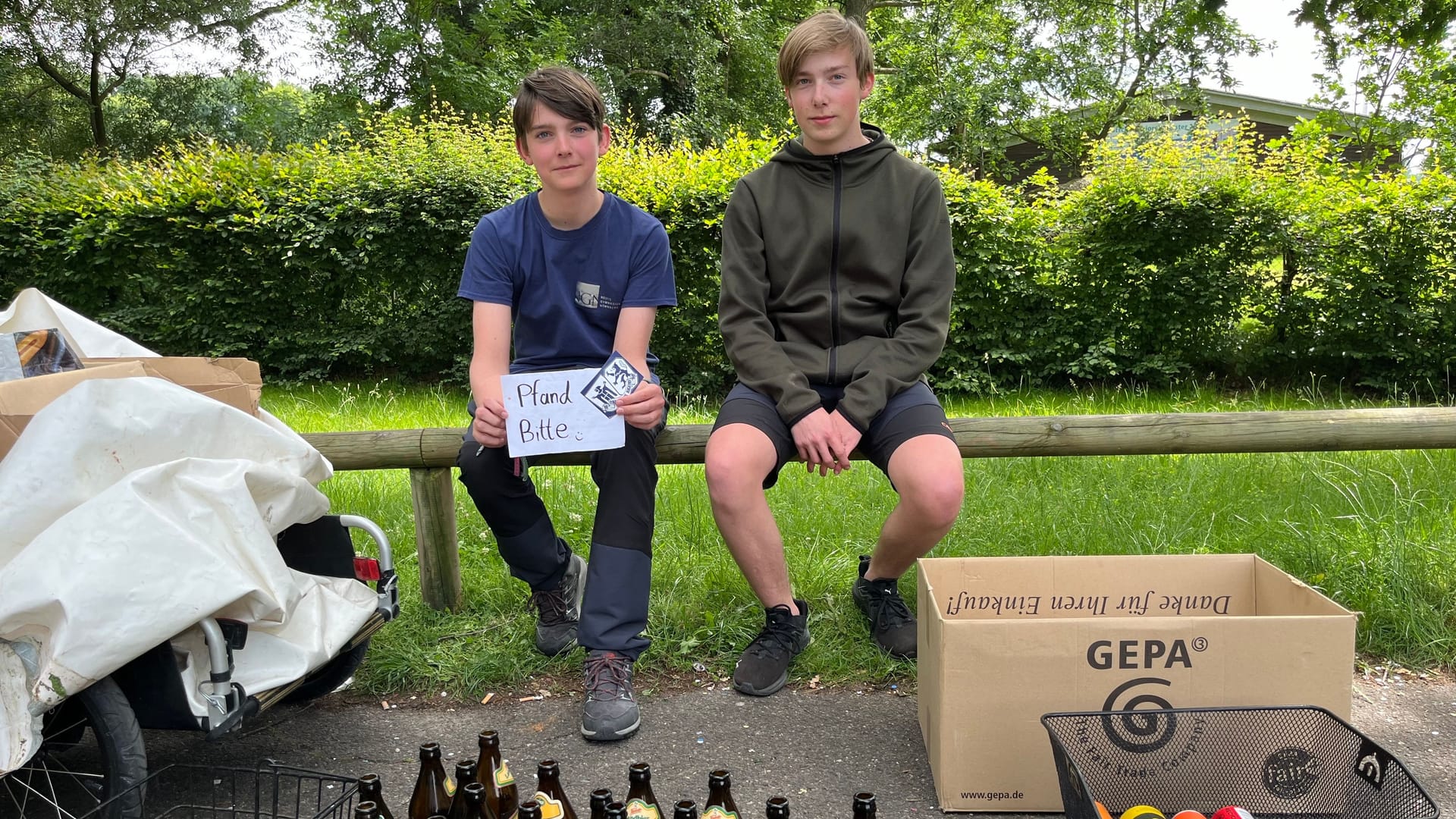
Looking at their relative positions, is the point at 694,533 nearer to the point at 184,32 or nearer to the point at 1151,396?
the point at 1151,396

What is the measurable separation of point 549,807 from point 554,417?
3.57 ft

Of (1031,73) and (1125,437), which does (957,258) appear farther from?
(1031,73)

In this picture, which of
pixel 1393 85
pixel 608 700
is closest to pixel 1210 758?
pixel 608 700

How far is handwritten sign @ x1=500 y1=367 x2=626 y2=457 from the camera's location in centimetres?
270

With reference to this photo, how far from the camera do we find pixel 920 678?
8.25 feet

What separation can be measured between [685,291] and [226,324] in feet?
13.4

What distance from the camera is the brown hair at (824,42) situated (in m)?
2.92

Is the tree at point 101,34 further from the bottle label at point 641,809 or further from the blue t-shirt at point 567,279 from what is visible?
the bottle label at point 641,809

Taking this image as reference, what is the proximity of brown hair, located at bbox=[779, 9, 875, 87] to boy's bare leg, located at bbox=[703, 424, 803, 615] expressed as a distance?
1076mm

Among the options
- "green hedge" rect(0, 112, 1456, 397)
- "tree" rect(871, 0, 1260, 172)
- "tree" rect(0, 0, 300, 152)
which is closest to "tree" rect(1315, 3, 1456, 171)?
"green hedge" rect(0, 112, 1456, 397)

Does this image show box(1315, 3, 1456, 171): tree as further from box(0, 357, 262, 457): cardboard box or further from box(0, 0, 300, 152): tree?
box(0, 0, 300, 152): tree

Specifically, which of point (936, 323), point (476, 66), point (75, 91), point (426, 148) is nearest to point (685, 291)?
point (426, 148)

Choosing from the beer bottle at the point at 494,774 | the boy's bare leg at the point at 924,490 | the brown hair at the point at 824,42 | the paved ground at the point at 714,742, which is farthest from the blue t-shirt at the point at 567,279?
the beer bottle at the point at 494,774

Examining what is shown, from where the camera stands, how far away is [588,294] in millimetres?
2982
